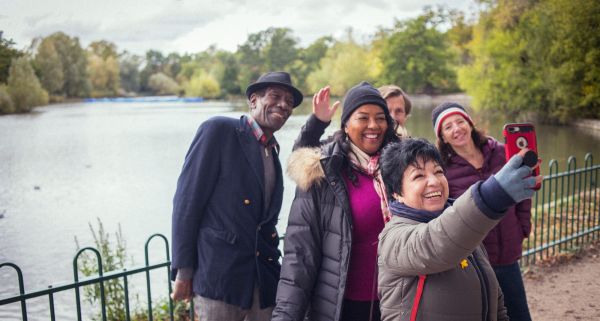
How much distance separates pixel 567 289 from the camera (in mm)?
4930

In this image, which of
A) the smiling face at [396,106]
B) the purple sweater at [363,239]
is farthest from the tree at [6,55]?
the purple sweater at [363,239]

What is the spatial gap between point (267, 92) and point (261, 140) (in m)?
0.25

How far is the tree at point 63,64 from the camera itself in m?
32.0

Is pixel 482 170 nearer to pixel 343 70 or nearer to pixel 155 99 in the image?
pixel 343 70

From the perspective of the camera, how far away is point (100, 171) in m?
20.8

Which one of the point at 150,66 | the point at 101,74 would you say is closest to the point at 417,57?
the point at 101,74

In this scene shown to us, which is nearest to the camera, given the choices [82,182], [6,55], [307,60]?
[82,182]

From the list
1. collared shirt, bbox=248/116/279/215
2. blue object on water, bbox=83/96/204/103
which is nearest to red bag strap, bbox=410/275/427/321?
collared shirt, bbox=248/116/279/215

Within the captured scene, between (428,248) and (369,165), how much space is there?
2.71ft

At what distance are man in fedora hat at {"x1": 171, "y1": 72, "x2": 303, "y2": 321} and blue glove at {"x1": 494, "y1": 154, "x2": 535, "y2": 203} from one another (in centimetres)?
139

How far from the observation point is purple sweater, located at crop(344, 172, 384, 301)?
2.19 meters

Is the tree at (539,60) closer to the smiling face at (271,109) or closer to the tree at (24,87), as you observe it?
the smiling face at (271,109)

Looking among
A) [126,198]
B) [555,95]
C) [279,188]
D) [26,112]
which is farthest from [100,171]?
[555,95]

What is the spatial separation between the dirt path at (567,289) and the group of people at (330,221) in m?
1.98
